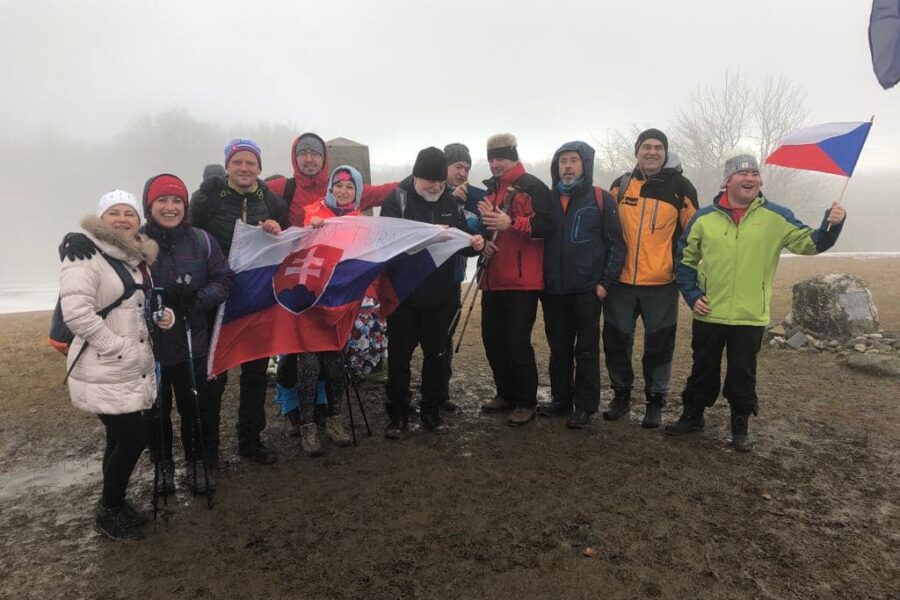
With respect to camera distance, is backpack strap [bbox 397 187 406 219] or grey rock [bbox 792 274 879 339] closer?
backpack strap [bbox 397 187 406 219]

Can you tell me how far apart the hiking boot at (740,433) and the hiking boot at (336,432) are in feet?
11.1

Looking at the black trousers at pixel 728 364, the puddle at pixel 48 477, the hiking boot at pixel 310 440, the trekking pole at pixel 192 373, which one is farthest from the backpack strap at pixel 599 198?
the puddle at pixel 48 477

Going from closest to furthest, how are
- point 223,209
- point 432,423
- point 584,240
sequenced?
point 223,209, point 584,240, point 432,423

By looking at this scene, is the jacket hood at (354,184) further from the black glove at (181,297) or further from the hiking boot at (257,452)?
the hiking boot at (257,452)

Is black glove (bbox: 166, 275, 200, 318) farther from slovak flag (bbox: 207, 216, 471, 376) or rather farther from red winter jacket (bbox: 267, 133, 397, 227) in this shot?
red winter jacket (bbox: 267, 133, 397, 227)

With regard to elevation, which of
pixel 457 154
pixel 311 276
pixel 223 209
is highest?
pixel 457 154

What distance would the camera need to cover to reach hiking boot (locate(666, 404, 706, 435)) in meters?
4.99

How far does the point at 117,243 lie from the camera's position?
3.37m

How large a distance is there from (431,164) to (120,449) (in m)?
3.20

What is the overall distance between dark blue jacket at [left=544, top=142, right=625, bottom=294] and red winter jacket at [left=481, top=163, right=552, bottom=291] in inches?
5.1

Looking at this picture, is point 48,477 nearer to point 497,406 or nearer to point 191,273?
point 191,273

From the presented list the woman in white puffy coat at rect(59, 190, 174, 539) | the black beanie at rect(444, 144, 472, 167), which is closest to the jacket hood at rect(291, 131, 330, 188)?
the black beanie at rect(444, 144, 472, 167)

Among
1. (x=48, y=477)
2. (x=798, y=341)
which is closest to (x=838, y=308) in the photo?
(x=798, y=341)

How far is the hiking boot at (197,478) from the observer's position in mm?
4004
